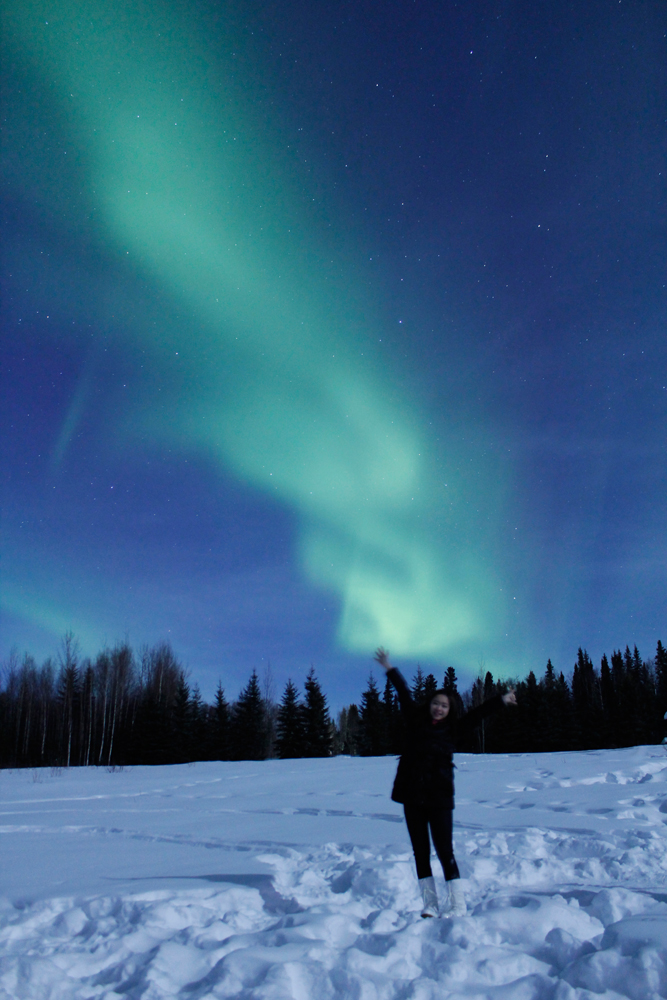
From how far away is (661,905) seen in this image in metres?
4.02

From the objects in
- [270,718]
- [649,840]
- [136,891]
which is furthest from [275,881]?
[270,718]

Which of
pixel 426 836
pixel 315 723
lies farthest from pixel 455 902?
pixel 315 723

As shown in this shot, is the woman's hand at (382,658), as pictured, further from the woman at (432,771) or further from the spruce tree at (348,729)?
the spruce tree at (348,729)

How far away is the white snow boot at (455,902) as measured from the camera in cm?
408

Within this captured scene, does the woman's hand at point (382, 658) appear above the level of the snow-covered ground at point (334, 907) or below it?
above

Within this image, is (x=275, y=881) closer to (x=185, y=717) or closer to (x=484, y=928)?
(x=484, y=928)

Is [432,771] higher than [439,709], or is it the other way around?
[439,709]

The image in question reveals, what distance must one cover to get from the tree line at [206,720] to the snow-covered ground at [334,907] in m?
43.0

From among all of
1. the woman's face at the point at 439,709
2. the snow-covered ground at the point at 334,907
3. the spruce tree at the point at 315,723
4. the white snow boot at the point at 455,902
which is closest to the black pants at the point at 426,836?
the white snow boot at the point at 455,902

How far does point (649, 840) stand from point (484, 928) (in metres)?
3.27

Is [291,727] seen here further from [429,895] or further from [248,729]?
[429,895]

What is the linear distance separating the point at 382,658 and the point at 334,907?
1745 mm

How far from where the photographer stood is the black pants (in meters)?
4.32

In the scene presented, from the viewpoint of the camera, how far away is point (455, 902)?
4.11 meters
